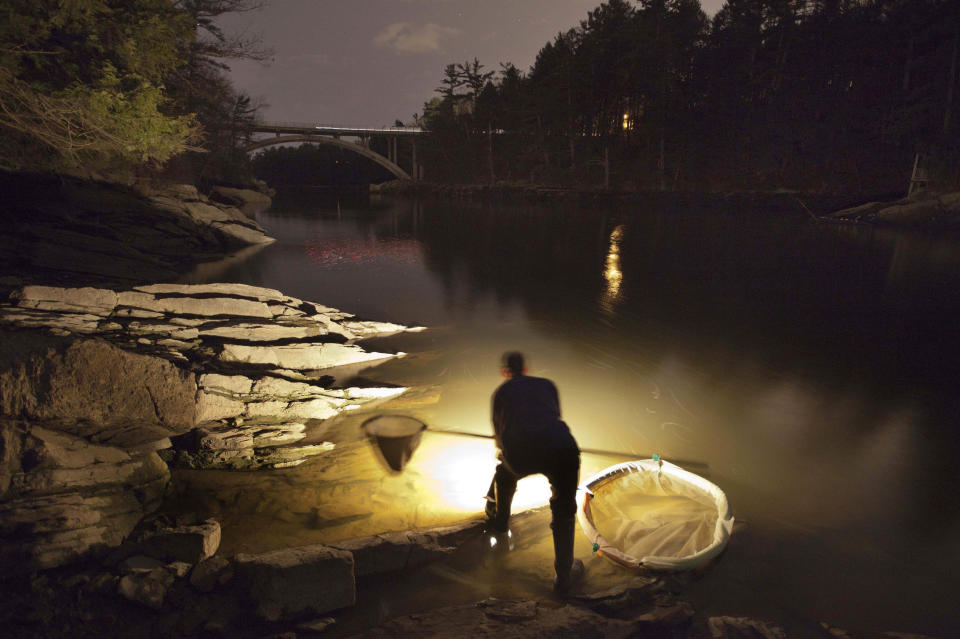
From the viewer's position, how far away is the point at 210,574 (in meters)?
3.48

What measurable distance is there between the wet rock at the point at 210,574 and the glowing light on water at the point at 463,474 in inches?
83.3

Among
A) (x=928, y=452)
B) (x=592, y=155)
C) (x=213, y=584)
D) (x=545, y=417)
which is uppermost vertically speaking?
(x=592, y=155)

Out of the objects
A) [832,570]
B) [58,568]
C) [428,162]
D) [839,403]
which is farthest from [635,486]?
[428,162]

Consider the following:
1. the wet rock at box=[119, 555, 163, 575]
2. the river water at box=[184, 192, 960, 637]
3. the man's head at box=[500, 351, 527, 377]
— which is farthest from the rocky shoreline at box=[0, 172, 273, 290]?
the man's head at box=[500, 351, 527, 377]

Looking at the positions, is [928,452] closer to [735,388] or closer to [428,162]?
[735,388]

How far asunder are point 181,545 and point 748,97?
5452cm

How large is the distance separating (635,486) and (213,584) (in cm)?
392

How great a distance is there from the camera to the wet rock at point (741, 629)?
348 cm

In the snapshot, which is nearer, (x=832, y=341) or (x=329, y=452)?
(x=329, y=452)

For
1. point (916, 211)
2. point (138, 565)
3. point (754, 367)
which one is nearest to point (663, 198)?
point (916, 211)

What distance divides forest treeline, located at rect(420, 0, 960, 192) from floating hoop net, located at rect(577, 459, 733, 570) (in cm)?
3887

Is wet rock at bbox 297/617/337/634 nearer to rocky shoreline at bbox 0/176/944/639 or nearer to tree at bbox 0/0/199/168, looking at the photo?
rocky shoreline at bbox 0/176/944/639

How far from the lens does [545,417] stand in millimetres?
3939

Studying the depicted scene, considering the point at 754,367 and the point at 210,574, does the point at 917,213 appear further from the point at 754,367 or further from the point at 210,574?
the point at 210,574
